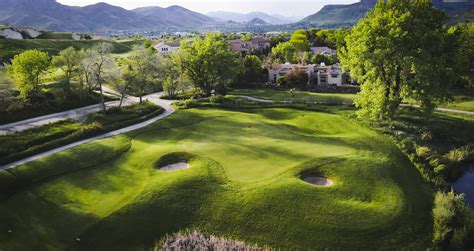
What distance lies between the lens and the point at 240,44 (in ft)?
453

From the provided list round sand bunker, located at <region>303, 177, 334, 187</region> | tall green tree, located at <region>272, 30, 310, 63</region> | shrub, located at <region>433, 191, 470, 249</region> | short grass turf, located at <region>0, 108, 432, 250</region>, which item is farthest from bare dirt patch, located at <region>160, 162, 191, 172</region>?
tall green tree, located at <region>272, 30, 310, 63</region>

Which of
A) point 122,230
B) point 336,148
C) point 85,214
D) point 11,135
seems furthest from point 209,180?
point 11,135

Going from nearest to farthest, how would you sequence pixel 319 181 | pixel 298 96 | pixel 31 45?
pixel 319 181 < pixel 298 96 < pixel 31 45

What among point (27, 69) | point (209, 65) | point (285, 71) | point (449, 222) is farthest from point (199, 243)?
point (285, 71)

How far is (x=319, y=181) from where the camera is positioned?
27109 millimetres

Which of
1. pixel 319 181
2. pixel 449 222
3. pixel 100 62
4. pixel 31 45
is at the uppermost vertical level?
pixel 31 45

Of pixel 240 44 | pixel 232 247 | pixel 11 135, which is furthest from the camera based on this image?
pixel 240 44

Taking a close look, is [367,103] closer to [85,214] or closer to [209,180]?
[209,180]

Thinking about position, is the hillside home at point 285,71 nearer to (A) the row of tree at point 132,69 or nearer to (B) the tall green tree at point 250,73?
(B) the tall green tree at point 250,73

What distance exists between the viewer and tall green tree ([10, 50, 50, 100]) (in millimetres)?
49250

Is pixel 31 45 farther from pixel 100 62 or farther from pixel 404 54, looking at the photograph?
pixel 404 54

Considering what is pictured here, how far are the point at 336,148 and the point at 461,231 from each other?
13854 millimetres

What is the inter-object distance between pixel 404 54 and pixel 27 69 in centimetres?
5411

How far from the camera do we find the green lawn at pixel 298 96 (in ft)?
200
